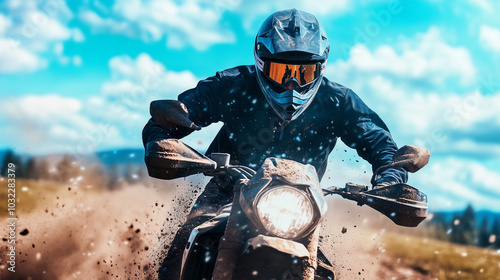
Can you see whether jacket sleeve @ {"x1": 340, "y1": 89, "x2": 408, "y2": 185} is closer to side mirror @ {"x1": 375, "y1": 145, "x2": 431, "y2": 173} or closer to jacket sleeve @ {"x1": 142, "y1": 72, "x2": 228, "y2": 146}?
side mirror @ {"x1": 375, "y1": 145, "x2": 431, "y2": 173}

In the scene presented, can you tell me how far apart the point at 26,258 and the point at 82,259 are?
0.82 metres

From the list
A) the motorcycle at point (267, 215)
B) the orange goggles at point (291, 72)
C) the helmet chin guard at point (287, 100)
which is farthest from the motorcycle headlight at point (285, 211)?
the orange goggles at point (291, 72)

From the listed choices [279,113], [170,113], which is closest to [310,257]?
[170,113]

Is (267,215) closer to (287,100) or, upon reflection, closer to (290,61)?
(287,100)

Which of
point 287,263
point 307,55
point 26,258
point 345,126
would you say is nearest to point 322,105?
point 345,126

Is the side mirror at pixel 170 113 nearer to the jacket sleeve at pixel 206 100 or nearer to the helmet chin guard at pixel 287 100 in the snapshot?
the helmet chin guard at pixel 287 100

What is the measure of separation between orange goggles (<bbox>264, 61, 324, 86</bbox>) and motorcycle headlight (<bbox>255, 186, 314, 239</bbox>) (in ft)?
5.48

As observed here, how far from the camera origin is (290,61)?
3.76 meters

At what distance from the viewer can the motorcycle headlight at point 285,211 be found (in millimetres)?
2248

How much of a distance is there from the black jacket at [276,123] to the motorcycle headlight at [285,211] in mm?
1884

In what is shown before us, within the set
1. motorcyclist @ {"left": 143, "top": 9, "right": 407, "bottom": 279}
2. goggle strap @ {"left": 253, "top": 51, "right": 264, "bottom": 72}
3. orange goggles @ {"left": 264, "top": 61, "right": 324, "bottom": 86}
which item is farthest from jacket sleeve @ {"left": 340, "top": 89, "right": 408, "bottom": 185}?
goggle strap @ {"left": 253, "top": 51, "right": 264, "bottom": 72}

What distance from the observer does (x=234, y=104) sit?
440cm

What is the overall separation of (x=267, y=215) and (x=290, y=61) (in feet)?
6.08

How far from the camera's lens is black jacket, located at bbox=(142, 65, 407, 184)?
13.8 feet
